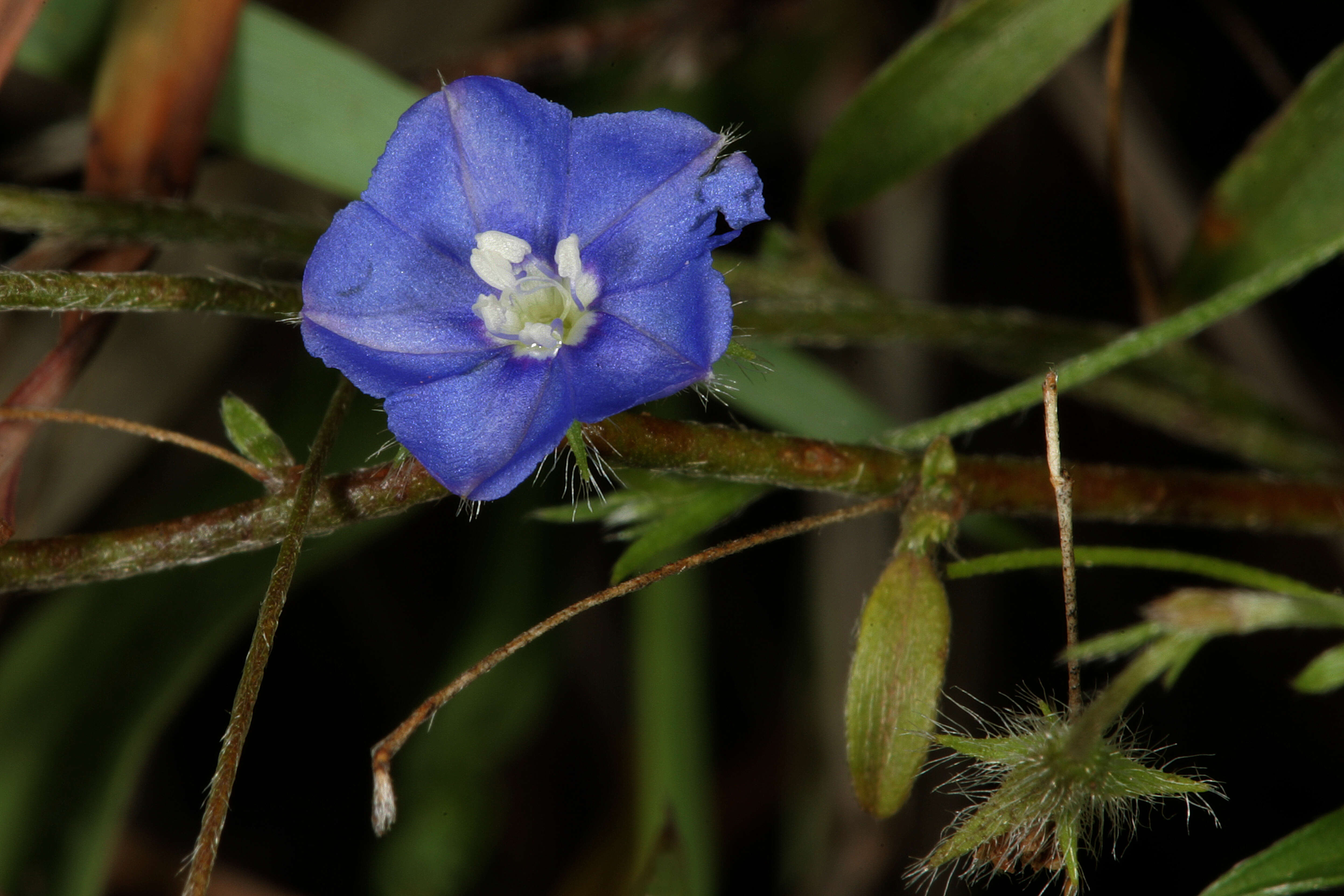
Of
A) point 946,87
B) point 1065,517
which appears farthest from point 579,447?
point 946,87

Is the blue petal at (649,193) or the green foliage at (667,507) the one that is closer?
the blue petal at (649,193)

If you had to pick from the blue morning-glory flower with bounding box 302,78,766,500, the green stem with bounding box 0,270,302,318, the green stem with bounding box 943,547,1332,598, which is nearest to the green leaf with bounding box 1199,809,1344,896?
the green stem with bounding box 943,547,1332,598

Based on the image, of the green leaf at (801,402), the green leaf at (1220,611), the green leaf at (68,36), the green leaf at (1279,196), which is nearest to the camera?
the green leaf at (1220,611)

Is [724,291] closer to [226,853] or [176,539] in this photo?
[176,539]

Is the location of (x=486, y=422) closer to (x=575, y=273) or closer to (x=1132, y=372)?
(x=575, y=273)

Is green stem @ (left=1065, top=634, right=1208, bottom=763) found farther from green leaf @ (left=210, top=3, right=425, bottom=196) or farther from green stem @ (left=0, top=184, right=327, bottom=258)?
green leaf @ (left=210, top=3, right=425, bottom=196)

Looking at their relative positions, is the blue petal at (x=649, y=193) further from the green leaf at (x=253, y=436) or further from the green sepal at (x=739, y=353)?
the green leaf at (x=253, y=436)

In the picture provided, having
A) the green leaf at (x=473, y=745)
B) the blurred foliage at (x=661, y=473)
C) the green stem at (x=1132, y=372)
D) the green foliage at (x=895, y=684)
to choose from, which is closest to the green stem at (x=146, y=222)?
the blurred foliage at (x=661, y=473)
